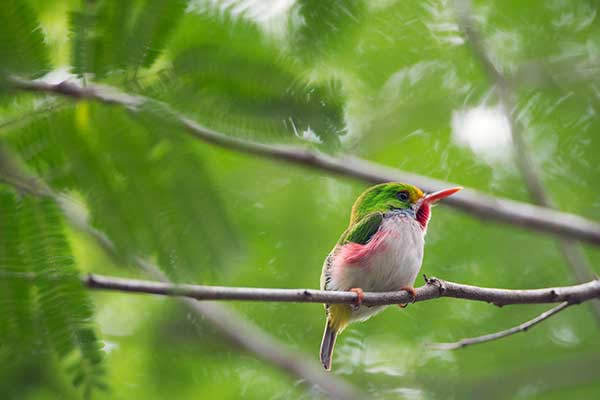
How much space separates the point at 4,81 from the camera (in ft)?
6.47

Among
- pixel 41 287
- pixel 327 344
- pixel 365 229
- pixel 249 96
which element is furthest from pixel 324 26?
pixel 327 344

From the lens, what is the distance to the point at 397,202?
438 centimetres

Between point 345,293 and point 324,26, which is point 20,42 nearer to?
point 324,26

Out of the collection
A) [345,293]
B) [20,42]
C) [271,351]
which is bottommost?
[271,351]

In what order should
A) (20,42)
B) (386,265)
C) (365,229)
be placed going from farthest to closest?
1. (365,229)
2. (386,265)
3. (20,42)

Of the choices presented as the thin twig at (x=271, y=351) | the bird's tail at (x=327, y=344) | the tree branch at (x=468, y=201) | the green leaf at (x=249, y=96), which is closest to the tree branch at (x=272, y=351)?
the thin twig at (x=271, y=351)

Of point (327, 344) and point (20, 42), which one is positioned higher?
point (20, 42)

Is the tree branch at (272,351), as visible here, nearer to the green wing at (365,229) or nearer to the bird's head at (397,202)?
the bird's head at (397,202)

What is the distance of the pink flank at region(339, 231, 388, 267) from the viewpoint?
3949mm

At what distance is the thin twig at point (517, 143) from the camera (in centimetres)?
505

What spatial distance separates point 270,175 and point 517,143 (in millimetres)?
2074

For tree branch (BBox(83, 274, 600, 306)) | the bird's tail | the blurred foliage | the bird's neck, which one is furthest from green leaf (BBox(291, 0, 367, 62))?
the bird's tail

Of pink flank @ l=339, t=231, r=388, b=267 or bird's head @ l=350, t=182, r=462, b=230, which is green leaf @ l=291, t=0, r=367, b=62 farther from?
bird's head @ l=350, t=182, r=462, b=230

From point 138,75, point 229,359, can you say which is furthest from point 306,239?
point 138,75
